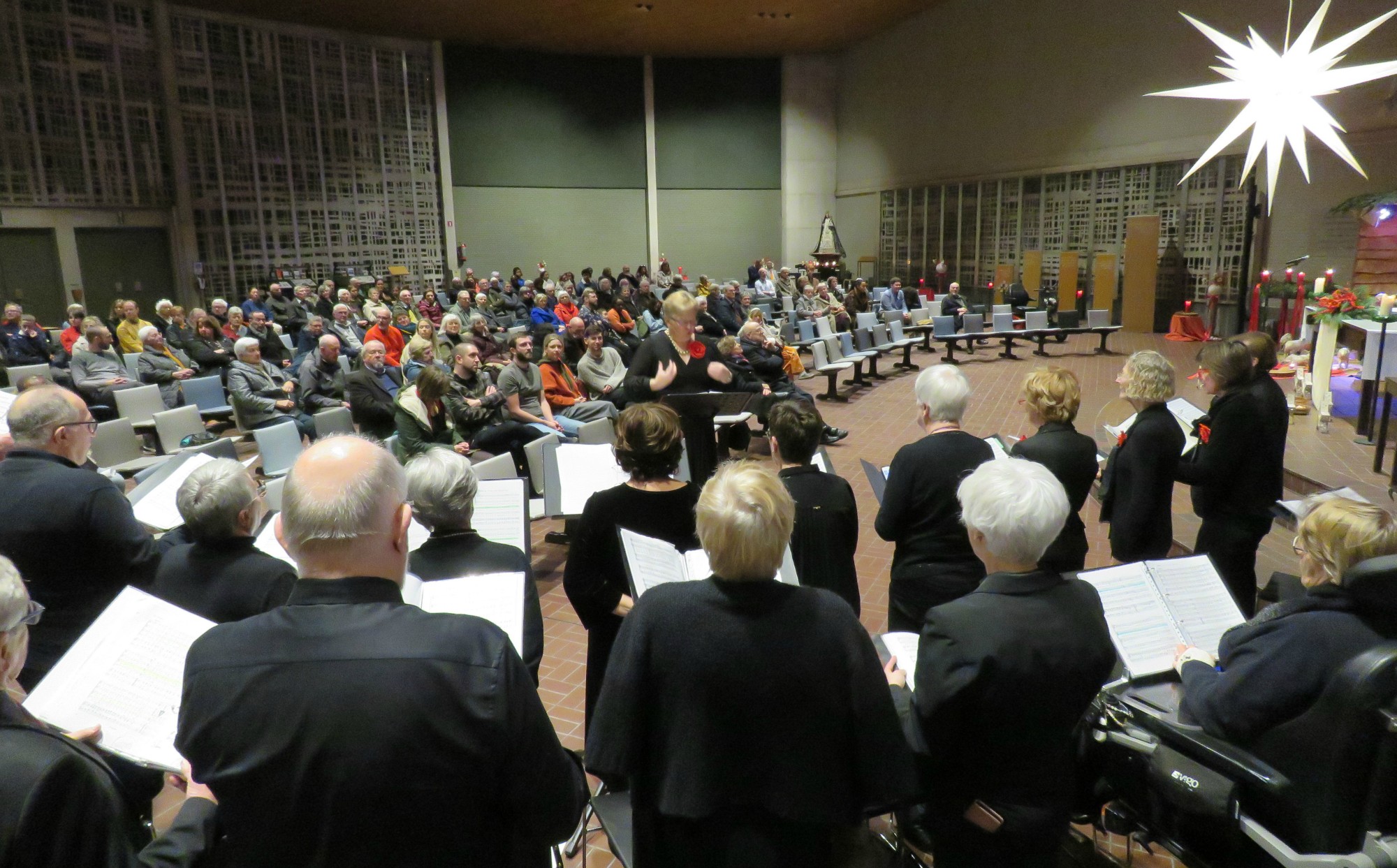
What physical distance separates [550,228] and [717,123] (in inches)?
225

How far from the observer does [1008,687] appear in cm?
177

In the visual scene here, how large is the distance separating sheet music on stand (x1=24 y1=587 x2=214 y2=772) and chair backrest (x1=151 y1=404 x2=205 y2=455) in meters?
5.45

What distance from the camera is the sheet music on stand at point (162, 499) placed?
12.8ft

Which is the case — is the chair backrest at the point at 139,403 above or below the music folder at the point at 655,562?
below

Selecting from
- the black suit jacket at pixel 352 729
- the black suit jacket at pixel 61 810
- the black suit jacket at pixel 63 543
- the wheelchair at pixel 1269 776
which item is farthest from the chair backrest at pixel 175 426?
the wheelchair at pixel 1269 776

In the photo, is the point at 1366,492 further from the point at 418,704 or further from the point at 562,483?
the point at 418,704

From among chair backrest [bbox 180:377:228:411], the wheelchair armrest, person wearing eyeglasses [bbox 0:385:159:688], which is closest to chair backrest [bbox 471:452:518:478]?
person wearing eyeglasses [bbox 0:385:159:688]

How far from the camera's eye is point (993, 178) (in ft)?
63.9

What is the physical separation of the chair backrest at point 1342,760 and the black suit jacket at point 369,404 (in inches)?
236

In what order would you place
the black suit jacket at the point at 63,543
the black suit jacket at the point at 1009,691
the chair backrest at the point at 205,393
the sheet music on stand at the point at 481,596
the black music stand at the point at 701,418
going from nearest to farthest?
the black suit jacket at the point at 1009,691 → the sheet music on stand at the point at 481,596 → the black suit jacket at the point at 63,543 → the black music stand at the point at 701,418 → the chair backrest at the point at 205,393

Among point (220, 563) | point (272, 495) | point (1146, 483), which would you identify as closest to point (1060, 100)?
point (1146, 483)

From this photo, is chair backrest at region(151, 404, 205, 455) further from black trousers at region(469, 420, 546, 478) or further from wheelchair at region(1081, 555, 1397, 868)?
wheelchair at region(1081, 555, 1397, 868)

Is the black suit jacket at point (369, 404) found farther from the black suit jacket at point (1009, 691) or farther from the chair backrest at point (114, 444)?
the black suit jacket at point (1009, 691)

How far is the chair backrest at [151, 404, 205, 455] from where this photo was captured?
6758 millimetres
